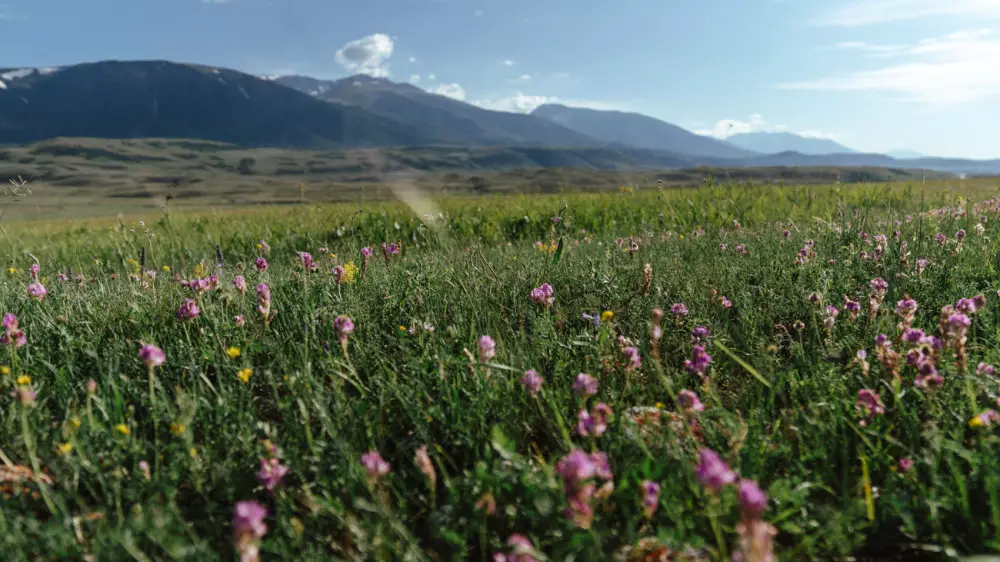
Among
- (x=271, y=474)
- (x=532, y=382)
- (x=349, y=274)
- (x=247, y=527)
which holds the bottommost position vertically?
(x=271, y=474)

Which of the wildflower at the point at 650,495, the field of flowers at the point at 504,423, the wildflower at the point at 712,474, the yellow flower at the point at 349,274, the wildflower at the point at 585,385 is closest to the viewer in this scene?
the wildflower at the point at 712,474

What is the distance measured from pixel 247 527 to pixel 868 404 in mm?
2133

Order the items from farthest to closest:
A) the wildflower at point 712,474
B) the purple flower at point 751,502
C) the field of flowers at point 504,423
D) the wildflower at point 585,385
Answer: the wildflower at point 585,385
the field of flowers at point 504,423
the wildflower at point 712,474
the purple flower at point 751,502

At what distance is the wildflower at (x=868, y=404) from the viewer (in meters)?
2.13

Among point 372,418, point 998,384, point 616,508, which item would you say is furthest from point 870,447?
point 372,418

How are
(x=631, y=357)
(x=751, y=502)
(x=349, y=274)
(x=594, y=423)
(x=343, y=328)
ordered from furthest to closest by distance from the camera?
(x=349, y=274), (x=343, y=328), (x=631, y=357), (x=594, y=423), (x=751, y=502)

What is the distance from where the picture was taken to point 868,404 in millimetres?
2152

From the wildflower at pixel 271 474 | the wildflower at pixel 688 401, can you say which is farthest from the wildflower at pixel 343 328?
the wildflower at pixel 688 401

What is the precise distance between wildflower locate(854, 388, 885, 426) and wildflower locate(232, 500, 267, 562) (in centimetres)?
206

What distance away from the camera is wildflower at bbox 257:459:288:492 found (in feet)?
6.22

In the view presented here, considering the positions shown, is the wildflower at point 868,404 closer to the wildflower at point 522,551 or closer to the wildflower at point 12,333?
the wildflower at point 522,551

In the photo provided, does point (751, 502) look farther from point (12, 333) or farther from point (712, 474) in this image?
point (12, 333)

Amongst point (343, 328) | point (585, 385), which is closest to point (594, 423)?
point (585, 385)

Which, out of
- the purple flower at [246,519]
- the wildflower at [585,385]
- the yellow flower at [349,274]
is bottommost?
the purple flower at [246,519]
